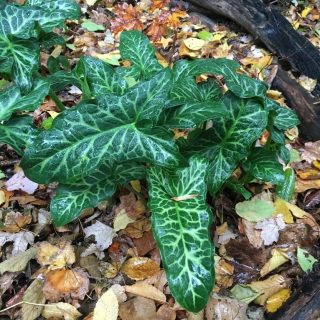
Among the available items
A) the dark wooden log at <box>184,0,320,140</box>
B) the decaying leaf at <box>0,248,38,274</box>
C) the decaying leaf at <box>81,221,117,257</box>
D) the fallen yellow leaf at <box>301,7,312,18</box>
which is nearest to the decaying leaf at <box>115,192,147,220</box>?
the decaying leaf at <box>81,221,117,257</box>

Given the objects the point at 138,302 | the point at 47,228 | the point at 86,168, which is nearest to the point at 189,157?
the point at 86,168

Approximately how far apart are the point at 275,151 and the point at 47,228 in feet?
3.63

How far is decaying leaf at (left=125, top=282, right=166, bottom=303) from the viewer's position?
→ 186 cm

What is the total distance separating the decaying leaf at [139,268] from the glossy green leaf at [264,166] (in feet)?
1.92

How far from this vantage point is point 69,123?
5.25 feet

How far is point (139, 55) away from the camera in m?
2.14

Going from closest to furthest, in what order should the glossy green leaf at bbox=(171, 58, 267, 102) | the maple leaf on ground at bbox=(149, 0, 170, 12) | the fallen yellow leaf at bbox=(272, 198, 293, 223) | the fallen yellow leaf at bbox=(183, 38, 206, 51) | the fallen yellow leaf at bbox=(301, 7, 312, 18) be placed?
the glossy green leaf at bbox=(171, 58, 267, 102), the fallen yellow leaf at bbox=(272, 198, 293, 223), the fallen yellow leaf at bbox=(183, 38, 206, 51), the maple leaf on ground at bbox=(149, 0, 170, 12), the fallen yellow leaf at bbox=(301, 7, 312, 18)

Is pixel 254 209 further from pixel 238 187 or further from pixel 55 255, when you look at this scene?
pixel 55 255

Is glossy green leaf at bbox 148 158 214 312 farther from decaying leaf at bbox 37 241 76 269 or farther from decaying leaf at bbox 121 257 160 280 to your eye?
decaying leaf at bbox 37 241 76 269

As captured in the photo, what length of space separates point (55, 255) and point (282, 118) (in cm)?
118

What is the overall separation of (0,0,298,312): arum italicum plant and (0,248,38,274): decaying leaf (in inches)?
11.9

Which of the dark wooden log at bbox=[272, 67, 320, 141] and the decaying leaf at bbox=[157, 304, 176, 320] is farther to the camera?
the dark wooden log at bbox=[272, 67, 320, 141]

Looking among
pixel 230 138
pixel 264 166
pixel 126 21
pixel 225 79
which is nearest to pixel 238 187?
pixel 264 166

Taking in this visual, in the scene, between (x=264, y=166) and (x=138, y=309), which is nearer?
(x=138, y=309)
